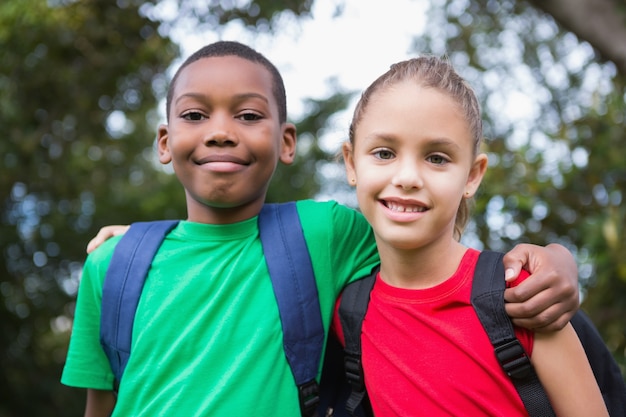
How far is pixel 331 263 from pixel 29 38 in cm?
434

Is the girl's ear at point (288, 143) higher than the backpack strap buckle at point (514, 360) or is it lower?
higher

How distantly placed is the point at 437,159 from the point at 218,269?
29.7 inches

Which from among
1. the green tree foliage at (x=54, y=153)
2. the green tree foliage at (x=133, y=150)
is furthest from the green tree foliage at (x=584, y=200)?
the green tree foliage at (x=54, y=153)

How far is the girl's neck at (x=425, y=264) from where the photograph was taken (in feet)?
6.59

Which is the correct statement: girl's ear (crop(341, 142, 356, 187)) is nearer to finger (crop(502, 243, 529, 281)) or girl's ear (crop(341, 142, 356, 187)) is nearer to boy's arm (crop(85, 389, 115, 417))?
finger (crop(502, 243, 529, 281))

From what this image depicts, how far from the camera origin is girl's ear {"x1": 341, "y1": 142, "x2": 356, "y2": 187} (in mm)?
2182

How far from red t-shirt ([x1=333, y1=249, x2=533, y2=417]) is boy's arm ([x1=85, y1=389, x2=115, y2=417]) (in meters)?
0.89

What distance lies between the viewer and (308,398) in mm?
2066

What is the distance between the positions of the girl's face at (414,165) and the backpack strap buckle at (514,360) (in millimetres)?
363

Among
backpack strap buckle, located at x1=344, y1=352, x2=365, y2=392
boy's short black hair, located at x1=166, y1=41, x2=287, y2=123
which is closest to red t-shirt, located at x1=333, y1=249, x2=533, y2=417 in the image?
backpack strap buckle, located at x1=344, y1=352, x2=365, y2=392

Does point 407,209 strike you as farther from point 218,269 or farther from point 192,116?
point 192,116

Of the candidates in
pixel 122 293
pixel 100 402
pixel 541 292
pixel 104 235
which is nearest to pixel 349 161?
pixel 541 292

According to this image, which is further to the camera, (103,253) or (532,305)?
(103,253)

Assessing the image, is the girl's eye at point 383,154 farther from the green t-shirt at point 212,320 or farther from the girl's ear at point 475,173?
the green t-shirt at point 212,320
